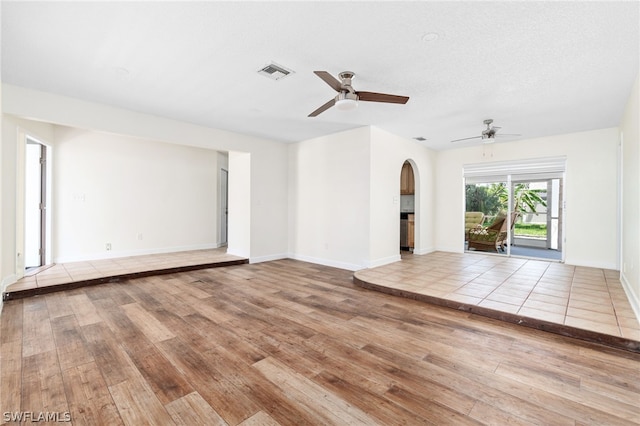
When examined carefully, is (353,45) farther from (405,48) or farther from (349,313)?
(349,313)

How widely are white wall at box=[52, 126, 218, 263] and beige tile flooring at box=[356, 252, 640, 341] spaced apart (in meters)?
4.60

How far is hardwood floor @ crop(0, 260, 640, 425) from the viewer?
1634 mm

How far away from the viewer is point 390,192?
5539mm

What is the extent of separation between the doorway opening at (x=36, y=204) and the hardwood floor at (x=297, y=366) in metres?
1.92

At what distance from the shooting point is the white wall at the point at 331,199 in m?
5.16

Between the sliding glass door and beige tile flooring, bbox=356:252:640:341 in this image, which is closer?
beige tile flooring, bbox=356:252:640:341

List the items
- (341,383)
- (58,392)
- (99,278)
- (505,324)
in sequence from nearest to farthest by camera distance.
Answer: (58,392), (341,383), (505,324), (99,278)

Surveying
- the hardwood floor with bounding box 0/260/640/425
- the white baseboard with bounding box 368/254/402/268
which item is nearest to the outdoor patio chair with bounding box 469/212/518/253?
the white baseboard with bounding box 368/254/402/268

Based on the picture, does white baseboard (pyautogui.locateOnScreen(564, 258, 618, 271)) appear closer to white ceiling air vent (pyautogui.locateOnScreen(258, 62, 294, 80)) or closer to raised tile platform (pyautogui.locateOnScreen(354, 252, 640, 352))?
raised tile platform (pyautogui.locateOnScreen(354, 252, 640, 352))

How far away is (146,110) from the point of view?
14.3 feet

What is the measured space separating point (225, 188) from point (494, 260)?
7.00m

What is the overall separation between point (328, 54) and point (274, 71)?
691 millimetres

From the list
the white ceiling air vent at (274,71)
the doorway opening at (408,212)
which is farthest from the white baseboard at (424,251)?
the white ceiling air vent at (274,71)

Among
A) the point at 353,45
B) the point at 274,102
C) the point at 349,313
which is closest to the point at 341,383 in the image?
the point at 349,313
